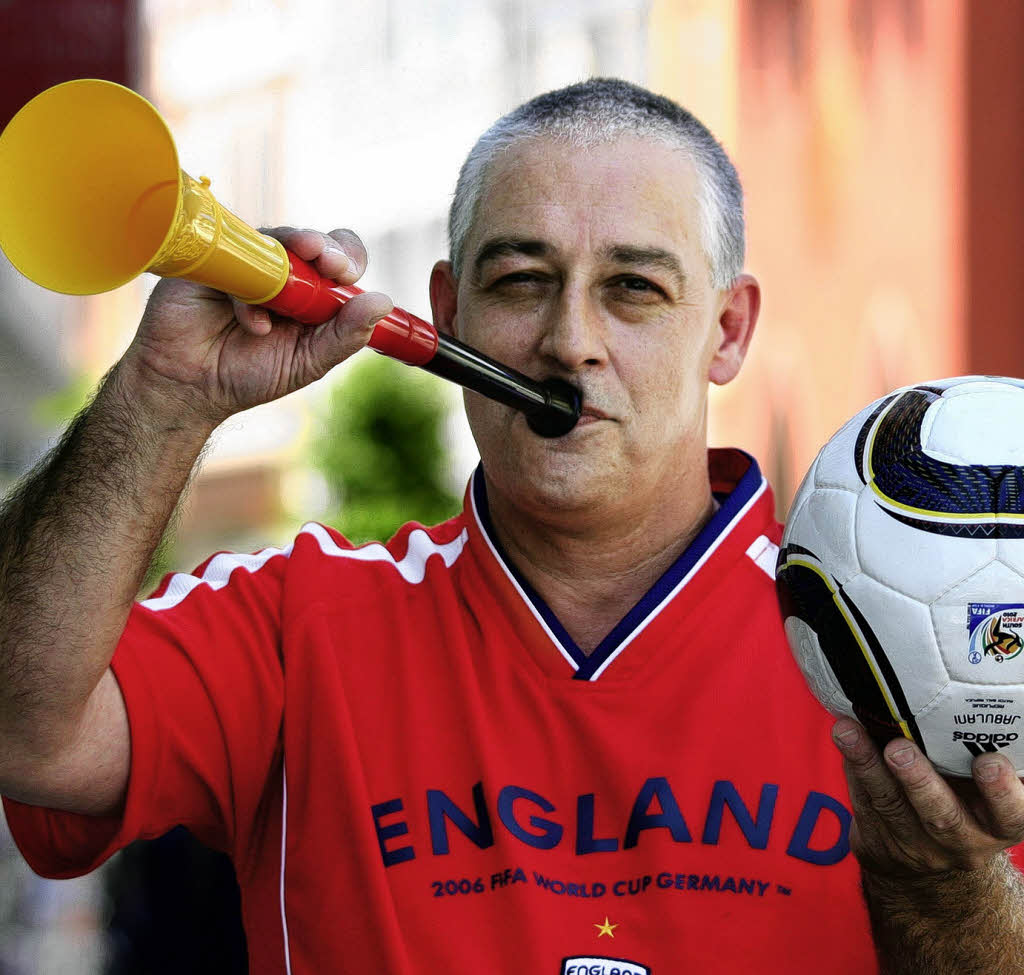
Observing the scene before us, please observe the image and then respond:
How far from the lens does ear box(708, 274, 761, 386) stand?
109 inches

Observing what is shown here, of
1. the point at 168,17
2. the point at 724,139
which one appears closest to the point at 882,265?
the point at 724,139

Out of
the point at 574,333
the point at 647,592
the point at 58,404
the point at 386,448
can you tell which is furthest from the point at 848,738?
the point at 386,448

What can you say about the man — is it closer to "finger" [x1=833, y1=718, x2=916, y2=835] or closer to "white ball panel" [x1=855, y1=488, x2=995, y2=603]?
"finger" [x1=833, y1=718, x2=916, y2=835]

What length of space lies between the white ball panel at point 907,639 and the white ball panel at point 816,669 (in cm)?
10

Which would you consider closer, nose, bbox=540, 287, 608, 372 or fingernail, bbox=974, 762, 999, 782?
fingernail, bbox=974, 762, 999, 782

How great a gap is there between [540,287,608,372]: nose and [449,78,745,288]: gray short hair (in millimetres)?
309

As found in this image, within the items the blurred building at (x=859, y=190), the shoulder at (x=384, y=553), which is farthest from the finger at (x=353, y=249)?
the blurred building at (x=859, y=190)

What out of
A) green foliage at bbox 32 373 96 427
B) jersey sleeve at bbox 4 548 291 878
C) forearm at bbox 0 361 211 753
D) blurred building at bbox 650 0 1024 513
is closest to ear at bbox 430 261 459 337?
jersey sleeve at bbox 4 548 291 878

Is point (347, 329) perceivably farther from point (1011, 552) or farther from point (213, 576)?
point (1011, 552)

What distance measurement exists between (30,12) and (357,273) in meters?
3.96

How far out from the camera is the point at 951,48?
34.2ft

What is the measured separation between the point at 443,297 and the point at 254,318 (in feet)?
3.21

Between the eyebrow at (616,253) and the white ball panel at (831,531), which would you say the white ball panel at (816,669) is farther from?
the eyebrow at (616,253)

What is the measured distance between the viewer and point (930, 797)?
5.66 ft
